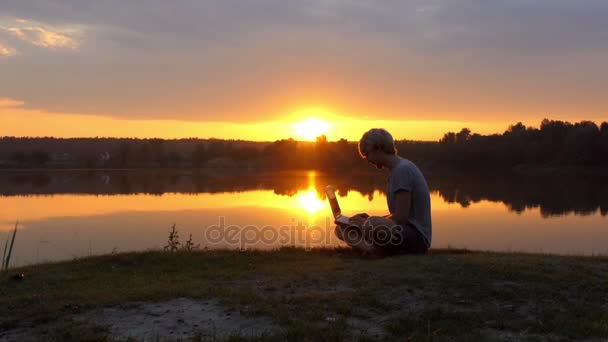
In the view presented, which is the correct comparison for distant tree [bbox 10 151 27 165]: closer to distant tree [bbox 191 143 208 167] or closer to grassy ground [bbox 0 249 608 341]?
distant tree [bbox 191 143 208 167]

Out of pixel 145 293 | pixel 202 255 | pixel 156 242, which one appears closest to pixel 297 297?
pixel 145 293

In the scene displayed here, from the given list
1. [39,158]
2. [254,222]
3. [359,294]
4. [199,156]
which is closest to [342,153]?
[199,156]

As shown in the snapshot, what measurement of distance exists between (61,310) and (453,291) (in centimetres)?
335

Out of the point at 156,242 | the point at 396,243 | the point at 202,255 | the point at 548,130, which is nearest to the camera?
the point at 396,243

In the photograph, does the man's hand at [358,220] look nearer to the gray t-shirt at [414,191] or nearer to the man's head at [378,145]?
the gray t-shirt at [414,191]

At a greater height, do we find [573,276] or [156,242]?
[573,276]

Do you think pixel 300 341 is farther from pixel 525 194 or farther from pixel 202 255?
pixel 525 194

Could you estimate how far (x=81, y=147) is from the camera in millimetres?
91438

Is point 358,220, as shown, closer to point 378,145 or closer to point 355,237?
point 355,237

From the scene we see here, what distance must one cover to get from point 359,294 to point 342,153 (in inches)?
2838

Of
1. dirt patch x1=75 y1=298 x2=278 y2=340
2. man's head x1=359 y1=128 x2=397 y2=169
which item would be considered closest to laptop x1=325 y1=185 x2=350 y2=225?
man's head x1=359 y1=128 x2=397 y2=169

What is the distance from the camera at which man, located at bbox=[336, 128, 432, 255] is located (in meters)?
6.13

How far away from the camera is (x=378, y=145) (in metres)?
6.46

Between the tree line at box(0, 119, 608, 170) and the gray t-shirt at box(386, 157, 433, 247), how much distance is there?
2546 inches
